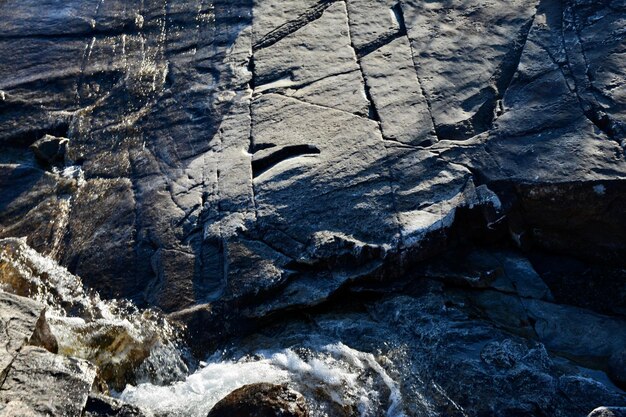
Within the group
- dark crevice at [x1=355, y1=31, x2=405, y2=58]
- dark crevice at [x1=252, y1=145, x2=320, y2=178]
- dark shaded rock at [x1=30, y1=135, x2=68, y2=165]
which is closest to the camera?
dark crevice at [x1=252, y1=145, x2=320, y2=178]

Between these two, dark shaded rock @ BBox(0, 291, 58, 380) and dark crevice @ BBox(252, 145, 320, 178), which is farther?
dark crevice @ BBox(252, 145, 320, 178)

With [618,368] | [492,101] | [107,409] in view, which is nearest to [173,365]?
[107,409]

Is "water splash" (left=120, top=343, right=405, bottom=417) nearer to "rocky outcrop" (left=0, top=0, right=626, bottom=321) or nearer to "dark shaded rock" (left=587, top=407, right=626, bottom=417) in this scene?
"rocky outcrop" (left=0, top=0, right=626, bottom=321)

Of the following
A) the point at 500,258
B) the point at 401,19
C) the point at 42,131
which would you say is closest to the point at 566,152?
the point at 500,258

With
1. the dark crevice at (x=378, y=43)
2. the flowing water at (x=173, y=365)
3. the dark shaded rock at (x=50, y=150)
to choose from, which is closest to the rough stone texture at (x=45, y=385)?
the flowing water at (x=173, y=365)

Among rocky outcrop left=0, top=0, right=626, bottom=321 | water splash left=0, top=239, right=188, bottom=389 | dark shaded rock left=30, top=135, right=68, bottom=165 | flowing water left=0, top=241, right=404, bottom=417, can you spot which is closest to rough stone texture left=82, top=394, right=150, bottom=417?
flowing water left=0, top=241, right=404, bottom=417

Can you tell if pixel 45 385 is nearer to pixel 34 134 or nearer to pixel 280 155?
pixel 280 155
